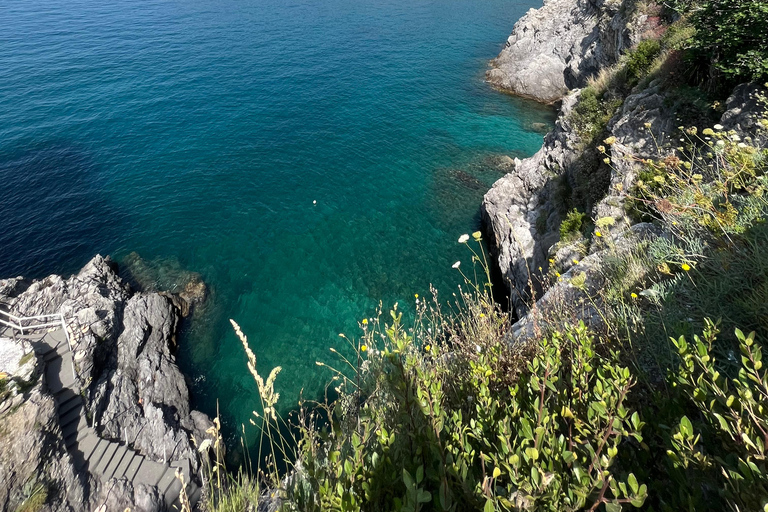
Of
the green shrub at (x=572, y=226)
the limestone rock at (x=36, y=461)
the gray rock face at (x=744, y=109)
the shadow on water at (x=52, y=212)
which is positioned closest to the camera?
the gray rock face at (x=744, y=109)

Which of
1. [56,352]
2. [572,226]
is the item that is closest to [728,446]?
[572,226]

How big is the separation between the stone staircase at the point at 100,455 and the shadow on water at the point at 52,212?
379 inches

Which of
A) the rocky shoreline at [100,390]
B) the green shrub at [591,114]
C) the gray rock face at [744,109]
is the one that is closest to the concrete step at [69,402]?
the rocky shoreline at [100,390]

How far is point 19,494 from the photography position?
1012 cm

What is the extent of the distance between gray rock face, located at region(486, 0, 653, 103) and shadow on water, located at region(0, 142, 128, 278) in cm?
3460

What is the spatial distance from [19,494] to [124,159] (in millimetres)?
24295

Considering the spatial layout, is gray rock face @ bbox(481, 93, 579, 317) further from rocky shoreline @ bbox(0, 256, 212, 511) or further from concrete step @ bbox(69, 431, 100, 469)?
concrete step @ bbox(69, 431, 100, 469)

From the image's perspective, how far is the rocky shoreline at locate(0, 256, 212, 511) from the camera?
1075 centimetres

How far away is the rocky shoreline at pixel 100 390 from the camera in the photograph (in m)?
10.8

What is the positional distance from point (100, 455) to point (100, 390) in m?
2.50

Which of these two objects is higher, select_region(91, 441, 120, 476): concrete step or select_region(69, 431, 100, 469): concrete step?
select_region(69, 431, 100, 469): concrete step

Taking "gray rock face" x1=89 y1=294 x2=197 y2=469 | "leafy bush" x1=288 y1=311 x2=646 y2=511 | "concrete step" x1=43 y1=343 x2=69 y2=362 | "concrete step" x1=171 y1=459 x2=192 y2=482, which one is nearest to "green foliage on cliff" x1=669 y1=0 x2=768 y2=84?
"leafy bush" x1=288 y1=311 x2=646 y2=511

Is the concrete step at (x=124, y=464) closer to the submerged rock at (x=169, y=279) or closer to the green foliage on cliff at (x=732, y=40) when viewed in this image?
the submerged rock at (x=169, y=279)

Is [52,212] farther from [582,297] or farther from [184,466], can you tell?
[582,297]
